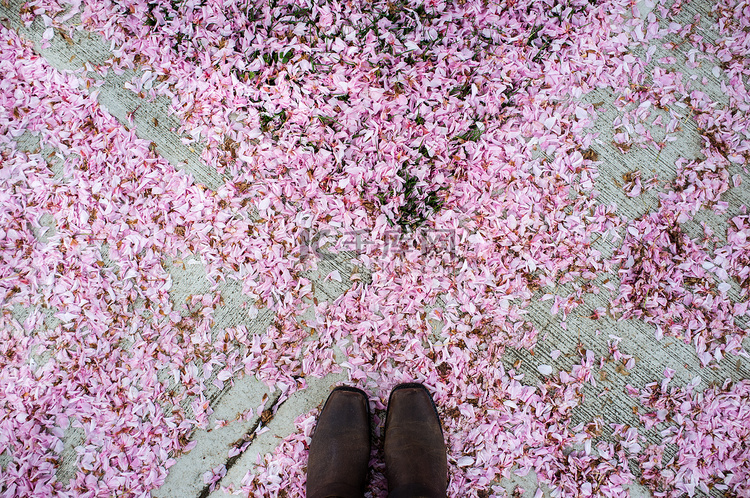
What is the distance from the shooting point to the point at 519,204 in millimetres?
2006

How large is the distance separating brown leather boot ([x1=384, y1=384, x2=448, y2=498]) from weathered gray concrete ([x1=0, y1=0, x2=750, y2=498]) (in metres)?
0.33

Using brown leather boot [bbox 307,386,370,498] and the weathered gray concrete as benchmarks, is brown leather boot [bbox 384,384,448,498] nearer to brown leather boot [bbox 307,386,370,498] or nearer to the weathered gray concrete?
brown leather boot [bbox 307,386,370,498]

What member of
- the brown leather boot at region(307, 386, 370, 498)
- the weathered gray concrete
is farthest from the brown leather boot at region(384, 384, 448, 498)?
the weathered gray concrete

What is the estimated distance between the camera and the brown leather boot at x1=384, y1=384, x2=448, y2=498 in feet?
5.79

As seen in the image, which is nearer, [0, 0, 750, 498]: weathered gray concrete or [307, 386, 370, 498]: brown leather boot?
[307, 386, 370, 498]: brown leather boot

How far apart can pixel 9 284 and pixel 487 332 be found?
7.77 ft

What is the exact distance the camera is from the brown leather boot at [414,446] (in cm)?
177

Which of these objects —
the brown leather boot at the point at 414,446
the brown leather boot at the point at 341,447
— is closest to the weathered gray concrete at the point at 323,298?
the brown leather boot at the point at 341,447

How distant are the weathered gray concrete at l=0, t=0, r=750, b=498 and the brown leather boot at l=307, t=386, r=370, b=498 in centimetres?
12

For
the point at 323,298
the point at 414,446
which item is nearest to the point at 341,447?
the point at 414,446

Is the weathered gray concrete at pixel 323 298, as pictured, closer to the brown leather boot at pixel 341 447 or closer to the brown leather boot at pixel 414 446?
the brown leather boot at pixel 341 447

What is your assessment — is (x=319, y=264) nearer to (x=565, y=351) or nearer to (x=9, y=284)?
(x=565, y=351)

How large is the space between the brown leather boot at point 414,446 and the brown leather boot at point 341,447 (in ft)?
0.40

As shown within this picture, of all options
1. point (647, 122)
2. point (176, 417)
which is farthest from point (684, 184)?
point (176, 417)
